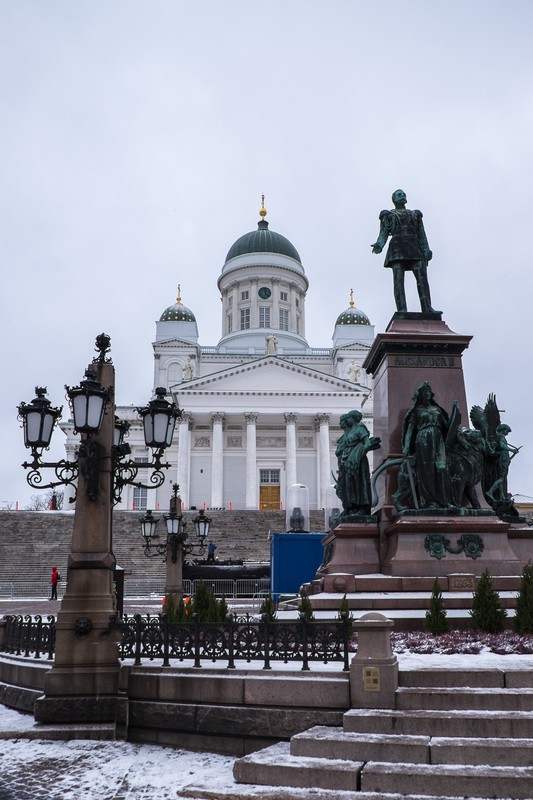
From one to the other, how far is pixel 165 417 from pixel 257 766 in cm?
452

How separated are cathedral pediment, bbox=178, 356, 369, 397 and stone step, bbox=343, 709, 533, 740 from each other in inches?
2487

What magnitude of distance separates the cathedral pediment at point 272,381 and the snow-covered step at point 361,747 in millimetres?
63327

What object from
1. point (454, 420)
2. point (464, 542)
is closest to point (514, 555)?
point (464, 542)

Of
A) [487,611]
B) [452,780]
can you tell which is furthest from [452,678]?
[487,611]

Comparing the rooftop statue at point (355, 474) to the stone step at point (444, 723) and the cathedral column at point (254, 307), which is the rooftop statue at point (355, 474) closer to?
the stone step at point (444, 723)

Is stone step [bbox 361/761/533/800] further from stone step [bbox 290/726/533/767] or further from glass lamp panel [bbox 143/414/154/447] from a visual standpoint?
glass lamp panel [bbox 143/414/154/447]

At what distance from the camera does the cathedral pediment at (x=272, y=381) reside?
6975 centimetres

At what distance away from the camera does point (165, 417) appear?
9609 mm

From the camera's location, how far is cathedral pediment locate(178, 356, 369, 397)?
6975 centimetres

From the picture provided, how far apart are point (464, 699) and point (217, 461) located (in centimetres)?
6170

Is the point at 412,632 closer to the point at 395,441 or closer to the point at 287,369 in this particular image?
the point at 395,441

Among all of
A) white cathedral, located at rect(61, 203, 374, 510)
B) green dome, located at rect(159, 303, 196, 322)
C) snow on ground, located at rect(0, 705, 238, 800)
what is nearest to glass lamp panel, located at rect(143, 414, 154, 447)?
snow on ground, located at rect(0, 705, 238, 800)

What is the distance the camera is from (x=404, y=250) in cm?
1416

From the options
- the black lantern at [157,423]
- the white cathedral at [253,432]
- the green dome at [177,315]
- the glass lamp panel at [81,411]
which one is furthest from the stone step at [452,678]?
the green dome at [177,315]
